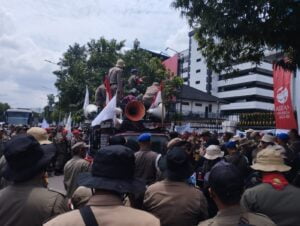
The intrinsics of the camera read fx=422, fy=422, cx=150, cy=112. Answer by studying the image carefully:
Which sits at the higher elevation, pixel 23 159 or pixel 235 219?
pixel 23 159

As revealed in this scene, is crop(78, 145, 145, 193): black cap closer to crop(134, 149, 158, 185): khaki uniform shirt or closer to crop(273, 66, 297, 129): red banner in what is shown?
crop(134, 149, 158, 185): khaki uniform shirt

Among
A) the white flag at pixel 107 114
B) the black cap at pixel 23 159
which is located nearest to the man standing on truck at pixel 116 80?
the white flag at pixel 107 114

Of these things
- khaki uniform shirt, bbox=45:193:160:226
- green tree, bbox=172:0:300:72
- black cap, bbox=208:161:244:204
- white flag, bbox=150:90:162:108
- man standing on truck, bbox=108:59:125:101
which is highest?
green tree, bbox=172:0:300:72

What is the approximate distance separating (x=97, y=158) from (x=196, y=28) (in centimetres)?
787

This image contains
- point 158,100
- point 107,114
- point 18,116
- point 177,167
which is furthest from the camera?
point 18,116

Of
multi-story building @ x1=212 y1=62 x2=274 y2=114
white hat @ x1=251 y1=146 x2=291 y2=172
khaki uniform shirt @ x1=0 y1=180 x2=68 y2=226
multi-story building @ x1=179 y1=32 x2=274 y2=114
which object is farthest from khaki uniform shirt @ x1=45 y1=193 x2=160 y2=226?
multi-story building @ x1=212 y1=62 x2=274 y2=114

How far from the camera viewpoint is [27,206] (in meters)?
2.89

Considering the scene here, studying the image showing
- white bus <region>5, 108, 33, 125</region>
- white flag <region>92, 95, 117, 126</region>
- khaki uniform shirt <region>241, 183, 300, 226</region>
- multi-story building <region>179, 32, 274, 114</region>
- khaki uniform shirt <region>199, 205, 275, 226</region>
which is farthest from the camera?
multi-story building <region>179, 32, 274, 114</region>

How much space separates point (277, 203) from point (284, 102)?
279 inches

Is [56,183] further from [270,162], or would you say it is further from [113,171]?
[113,171]

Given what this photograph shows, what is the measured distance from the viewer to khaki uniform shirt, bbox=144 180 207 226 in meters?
3.68

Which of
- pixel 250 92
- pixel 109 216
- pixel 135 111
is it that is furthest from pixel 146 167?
pixel 250 92

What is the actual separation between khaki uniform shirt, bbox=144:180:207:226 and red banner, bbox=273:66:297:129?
22.7 ft

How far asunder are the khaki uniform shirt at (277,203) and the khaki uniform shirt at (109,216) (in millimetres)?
1628
